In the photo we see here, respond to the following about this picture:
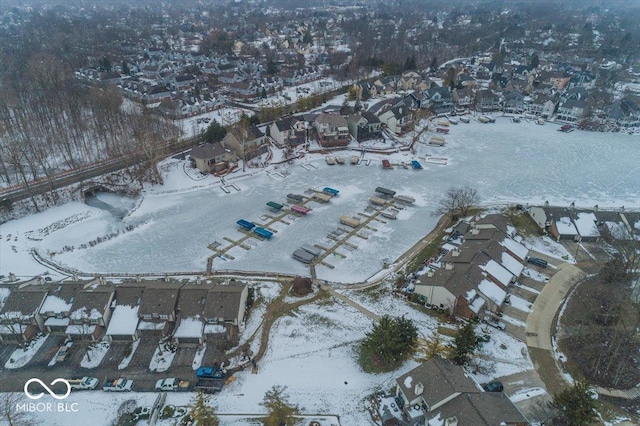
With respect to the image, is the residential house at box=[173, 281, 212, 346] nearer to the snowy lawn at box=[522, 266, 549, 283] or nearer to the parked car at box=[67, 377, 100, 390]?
the parked car at box=[67, 377, 100, 390]

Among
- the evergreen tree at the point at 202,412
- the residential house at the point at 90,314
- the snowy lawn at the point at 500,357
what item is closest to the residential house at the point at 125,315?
the residential house at the point at 90,314

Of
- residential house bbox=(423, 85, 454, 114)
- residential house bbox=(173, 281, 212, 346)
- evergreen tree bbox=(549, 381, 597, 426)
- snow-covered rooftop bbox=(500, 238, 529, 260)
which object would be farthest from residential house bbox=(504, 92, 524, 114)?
residential house bbox=(173, 281, 212, 346)

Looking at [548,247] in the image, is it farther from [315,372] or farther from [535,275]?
[315,372]

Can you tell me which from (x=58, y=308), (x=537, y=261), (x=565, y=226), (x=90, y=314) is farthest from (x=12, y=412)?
Result: (x=565, y=226)

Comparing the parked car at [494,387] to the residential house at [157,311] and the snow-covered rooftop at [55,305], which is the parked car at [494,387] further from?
the snow-covered rooftop at [55,305]

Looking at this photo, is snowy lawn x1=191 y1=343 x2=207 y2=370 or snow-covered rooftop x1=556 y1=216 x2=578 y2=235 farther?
snow-covered rooftop x1=556 y1=216 x2=578 y2=235

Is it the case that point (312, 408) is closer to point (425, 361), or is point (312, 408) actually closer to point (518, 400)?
point (425, 361)
